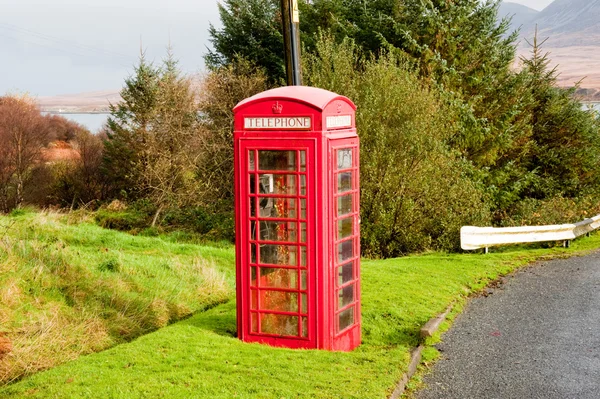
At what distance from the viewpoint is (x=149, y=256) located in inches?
536

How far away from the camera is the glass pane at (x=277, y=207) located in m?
7.94

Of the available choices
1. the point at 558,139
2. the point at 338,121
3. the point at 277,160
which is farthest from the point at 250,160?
the point at 558,139

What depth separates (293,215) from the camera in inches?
312

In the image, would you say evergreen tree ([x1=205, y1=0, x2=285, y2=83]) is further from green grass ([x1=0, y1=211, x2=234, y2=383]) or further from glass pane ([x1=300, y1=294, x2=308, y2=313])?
glass pane ([x1=300, y1=294, x2=308, y2=313])

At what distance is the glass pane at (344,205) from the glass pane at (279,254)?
669mm

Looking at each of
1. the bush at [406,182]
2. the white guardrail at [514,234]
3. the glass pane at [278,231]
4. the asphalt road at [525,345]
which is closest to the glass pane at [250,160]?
the glass pane at [278,231]

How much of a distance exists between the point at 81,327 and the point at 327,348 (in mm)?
2882

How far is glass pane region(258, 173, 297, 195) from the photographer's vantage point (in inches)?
310

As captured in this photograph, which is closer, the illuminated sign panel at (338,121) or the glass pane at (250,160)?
the illuminated sign panel at (338,121)

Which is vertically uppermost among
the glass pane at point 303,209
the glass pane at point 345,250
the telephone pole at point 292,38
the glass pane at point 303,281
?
the telephone pole at point 292,38

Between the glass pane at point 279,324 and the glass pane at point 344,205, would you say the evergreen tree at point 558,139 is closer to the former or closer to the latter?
the glass pane at point 344,205

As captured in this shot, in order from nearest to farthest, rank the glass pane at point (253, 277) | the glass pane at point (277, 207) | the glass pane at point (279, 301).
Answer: the glass pane at point (277, 207) < the glass pane at point (279, 301) < the glass pane at point (253, 277)

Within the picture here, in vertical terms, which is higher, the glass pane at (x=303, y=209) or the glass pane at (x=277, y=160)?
the glass pane at (x=277, y=160)

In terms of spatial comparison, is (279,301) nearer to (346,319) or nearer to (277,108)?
(346,319)
